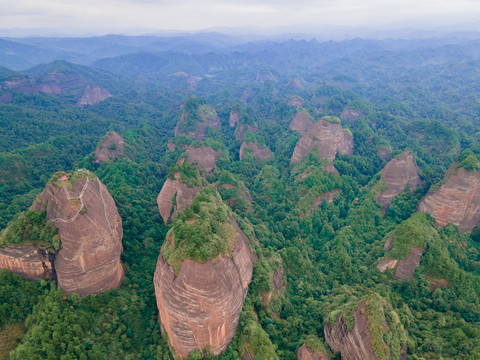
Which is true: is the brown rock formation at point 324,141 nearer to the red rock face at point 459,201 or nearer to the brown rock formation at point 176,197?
the red rock face at point 459,201

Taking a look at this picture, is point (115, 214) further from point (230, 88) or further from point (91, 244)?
point (230, 88)

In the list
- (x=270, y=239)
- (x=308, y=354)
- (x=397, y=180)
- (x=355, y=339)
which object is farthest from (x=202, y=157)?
(x=355, y=339)

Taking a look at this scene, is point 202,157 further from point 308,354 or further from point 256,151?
point 308,354

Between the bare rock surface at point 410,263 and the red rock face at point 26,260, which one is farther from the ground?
the red rock face at point 26,260

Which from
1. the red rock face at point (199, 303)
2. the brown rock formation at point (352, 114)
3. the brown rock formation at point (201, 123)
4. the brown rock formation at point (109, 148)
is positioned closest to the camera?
the red rock face at point (199, 303)

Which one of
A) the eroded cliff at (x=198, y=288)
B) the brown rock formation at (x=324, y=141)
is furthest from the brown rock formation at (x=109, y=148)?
the eroded cliff at (x=198, y=288)

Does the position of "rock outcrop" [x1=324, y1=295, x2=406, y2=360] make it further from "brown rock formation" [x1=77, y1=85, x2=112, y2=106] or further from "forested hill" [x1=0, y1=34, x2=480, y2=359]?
"brown rock formation" [x1=77, y1=85, x2=112, y2=106]
